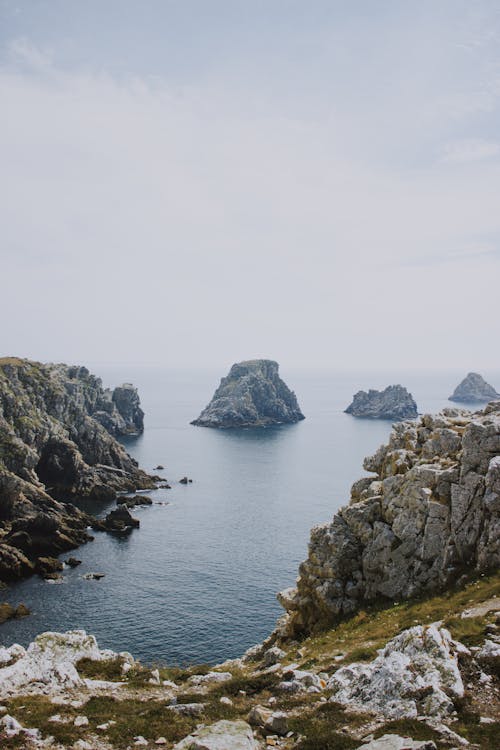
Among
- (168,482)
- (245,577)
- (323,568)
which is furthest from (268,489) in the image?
(323,568)

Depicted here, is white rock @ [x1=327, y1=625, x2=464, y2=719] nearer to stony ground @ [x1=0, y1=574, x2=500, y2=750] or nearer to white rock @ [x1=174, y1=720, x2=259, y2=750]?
stony ground @ [x1=0, y1=574, x2=500, y2=750]

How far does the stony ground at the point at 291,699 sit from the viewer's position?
16.5 meters

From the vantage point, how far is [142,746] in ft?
54.9

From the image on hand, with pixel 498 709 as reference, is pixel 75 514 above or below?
below

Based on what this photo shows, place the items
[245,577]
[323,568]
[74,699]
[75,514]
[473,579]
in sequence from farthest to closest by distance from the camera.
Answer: [75,514]
[245,577]
[323,568]
[473,579]
[74,699]

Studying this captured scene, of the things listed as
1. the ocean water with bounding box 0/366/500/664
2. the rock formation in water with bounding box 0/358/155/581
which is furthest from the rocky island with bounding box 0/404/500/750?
the rock formation in water with bounding box 0/358/155/581

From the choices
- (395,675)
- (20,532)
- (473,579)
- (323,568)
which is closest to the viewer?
(395,675)

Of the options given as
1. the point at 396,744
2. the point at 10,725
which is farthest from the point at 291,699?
the point at 10,725

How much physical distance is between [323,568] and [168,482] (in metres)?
110

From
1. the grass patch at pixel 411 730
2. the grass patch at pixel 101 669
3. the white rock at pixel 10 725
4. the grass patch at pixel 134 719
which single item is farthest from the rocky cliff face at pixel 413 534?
the white rock at pixel 10 725

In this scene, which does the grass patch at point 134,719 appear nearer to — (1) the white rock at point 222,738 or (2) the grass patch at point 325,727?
(1) the white rock at point 222,738

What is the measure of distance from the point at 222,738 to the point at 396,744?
5.26 m

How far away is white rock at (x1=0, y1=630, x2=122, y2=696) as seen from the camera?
75.3 ft

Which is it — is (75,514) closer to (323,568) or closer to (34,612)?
(34,612)
